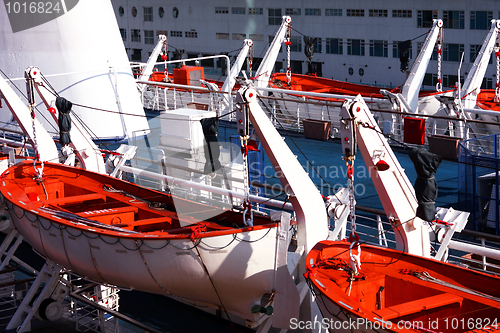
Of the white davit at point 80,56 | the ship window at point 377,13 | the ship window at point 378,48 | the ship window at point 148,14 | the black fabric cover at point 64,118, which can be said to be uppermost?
the ship window at point 148,14

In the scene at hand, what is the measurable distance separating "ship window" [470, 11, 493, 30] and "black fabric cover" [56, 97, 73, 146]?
18.3m

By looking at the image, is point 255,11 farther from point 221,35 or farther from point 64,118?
point 64,118

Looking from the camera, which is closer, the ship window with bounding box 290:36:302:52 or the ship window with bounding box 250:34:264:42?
the ship window with bounding box 290:36:302:52

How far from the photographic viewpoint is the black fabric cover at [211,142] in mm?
6551

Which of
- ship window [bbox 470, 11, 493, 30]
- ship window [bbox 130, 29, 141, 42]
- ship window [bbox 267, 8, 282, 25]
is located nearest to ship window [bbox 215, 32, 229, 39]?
ship window [bbox 267, 8, 282, 25]

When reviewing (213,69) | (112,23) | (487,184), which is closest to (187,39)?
(213,69)

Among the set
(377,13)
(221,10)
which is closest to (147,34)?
(221,10)

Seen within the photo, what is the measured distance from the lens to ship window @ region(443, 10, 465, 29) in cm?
2183

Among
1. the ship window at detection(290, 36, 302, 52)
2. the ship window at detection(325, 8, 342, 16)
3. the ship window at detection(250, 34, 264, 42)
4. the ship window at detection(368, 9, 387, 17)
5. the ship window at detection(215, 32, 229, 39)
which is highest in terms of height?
the ship window at detection(325, 8, 342, 16)

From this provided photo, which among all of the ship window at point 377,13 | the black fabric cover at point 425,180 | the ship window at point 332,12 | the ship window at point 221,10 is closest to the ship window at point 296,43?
the ship window at point 332,12

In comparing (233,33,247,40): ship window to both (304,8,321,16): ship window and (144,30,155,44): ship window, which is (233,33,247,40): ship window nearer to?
(304,8,321,16): ship window

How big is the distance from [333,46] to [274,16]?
3.81m

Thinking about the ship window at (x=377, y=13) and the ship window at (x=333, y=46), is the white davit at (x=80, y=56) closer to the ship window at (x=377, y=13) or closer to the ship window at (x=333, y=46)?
the ship window at (x=377, y=13)

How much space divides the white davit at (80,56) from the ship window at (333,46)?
15138 mm
